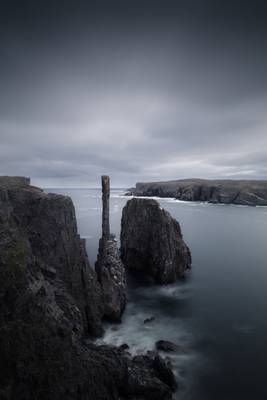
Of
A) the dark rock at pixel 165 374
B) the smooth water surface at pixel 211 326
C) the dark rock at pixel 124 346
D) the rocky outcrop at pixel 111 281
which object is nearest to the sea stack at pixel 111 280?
the rocky outcrop at pixel 111 281

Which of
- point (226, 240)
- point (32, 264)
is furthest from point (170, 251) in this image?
point (226, 240)

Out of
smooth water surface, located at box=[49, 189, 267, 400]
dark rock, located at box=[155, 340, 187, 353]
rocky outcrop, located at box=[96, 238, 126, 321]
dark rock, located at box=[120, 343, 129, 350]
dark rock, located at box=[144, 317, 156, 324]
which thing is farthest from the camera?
dark rock, located at box=[144, 317, 156, 324]

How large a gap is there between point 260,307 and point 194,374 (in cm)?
1586

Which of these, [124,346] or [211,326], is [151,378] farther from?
[211,326]

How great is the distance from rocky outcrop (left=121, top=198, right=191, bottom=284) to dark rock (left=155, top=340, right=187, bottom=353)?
15.3 metres

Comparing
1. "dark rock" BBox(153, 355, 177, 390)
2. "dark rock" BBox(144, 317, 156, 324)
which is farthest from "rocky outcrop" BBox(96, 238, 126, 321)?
"dark rock" BBox(153, 355, 177, 390)

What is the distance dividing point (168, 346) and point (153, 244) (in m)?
19.3

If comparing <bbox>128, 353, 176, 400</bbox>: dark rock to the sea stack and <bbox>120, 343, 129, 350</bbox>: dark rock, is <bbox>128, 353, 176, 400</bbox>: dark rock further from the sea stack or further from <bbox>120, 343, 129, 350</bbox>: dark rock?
the sea stack

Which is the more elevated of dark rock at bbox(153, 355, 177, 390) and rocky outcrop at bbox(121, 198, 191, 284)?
rocky outcrop at bbox(121, 198, 191, 284)

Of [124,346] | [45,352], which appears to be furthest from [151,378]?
[45,352]

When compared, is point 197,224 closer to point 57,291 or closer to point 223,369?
point 223,369

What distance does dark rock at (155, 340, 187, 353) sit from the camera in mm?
23375

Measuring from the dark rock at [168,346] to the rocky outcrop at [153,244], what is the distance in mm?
15262

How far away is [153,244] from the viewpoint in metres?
41.8
